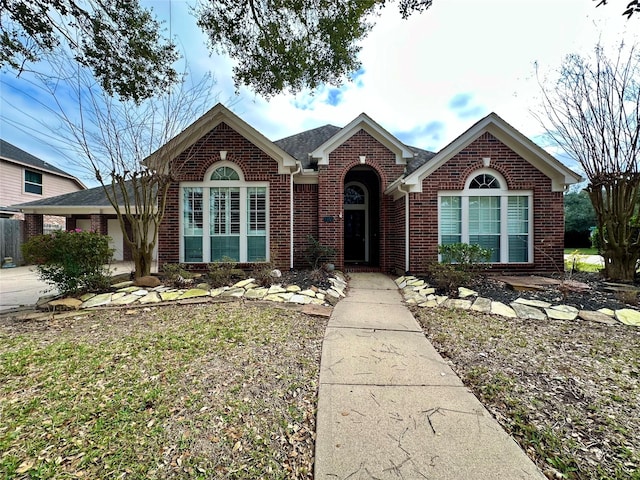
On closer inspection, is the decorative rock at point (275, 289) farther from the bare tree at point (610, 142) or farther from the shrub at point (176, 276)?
the bare tree at point (610, 142)

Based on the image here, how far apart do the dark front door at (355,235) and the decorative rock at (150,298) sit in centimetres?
700

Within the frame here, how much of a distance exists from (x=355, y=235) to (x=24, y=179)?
19529 millimetres

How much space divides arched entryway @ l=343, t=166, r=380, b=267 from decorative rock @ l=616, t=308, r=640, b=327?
679 centimetres

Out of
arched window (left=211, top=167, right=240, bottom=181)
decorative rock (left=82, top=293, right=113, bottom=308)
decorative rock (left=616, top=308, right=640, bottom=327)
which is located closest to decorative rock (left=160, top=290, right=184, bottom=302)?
decorative rock (left=82, top=293, right=113, bottom=308)

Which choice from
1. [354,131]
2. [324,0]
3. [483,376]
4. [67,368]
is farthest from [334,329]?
[354,131]

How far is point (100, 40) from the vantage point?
5547 mm

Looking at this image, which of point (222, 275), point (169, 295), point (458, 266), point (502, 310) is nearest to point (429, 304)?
point (502, 310)

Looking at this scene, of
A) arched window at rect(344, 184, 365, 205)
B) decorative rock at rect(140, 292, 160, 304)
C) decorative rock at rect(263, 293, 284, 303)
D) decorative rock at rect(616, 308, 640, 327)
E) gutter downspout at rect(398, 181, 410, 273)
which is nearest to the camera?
decorative rock at rect(616, 308, 640, 327)

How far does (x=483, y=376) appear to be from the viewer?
3.20 meters

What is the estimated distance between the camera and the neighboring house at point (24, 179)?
52.1ft

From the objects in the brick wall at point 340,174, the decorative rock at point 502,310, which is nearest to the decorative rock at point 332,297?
the brick wall at point 340,174

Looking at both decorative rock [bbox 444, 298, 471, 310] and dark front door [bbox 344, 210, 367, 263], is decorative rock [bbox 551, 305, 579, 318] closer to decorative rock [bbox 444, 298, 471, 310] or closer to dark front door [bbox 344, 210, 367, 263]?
decorative rock [bbox 444, 298, 471, 310]

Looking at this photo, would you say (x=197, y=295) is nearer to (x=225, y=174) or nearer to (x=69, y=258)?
(x=69, y=258)

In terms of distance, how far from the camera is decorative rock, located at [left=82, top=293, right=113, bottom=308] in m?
5.93
